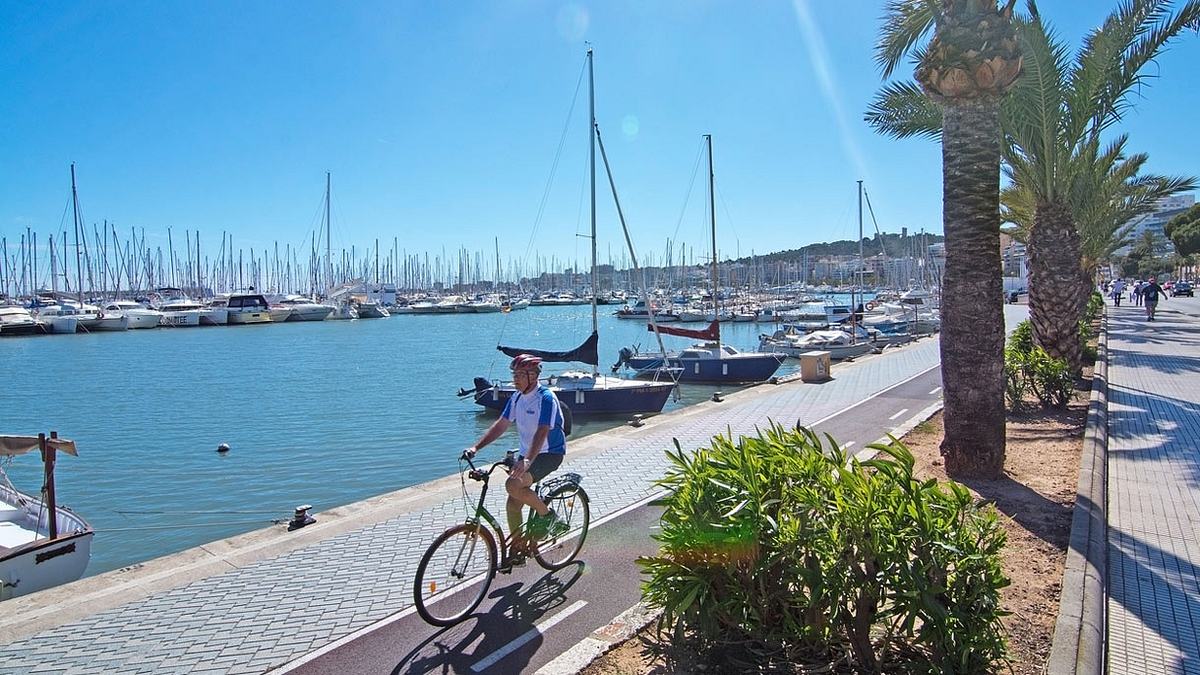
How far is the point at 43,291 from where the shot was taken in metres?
91.8

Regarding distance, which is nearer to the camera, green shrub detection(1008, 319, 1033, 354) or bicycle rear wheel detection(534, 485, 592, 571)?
bicycle rear wheel detection(534, 485, 592, 571)

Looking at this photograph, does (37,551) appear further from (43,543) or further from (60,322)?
(60,322)

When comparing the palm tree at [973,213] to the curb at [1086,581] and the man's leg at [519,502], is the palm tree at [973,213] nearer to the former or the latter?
the curb at [1086,581]

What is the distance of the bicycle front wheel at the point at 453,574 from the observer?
505 cm

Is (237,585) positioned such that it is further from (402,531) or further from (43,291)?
(43,291)

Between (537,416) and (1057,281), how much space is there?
41.6ft

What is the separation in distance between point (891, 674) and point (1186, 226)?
7421 centimetres

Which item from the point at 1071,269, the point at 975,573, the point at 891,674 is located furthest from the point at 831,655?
the point at 1071,269

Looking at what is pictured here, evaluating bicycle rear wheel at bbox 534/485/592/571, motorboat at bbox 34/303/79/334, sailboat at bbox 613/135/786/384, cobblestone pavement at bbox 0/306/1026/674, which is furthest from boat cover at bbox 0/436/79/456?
motorboat at bbox 34/303/79/334

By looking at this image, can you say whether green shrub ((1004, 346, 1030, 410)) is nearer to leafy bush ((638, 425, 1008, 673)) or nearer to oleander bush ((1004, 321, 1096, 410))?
oleander bush ((1004, 321, 1096, 410))

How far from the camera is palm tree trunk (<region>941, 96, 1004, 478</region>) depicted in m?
7.72

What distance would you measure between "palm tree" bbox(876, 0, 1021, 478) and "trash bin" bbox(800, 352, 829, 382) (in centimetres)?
1203

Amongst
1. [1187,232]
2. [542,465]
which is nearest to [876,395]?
[542,465]

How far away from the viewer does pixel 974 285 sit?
305 inches
